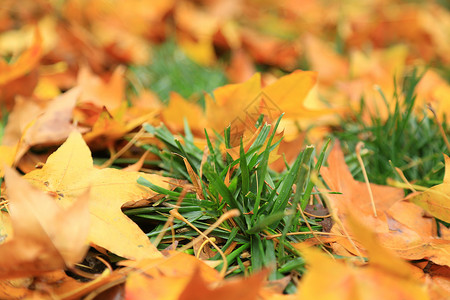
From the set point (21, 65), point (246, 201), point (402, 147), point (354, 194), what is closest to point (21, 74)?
point (21, 65)

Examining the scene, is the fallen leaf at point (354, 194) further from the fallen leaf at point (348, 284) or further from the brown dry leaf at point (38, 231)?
the brown dry leaf at point (38, 231)

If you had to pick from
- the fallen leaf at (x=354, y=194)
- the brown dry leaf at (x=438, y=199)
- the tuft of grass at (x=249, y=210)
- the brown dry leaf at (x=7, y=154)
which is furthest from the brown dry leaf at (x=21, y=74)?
the brown dry leaf at (x=438, y=199)

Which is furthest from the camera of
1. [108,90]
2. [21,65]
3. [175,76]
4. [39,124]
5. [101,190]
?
[175,76]

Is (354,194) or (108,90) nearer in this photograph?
(354,194)

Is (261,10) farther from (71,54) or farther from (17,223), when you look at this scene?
(17,223)

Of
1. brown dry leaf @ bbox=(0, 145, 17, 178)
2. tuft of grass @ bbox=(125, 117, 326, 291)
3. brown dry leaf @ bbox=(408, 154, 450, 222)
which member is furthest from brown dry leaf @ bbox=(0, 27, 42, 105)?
brown dry leaf @ bbox=(408, 154, 450, 222)

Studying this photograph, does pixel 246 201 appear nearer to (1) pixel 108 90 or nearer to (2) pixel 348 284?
(2) pixel 348 284
